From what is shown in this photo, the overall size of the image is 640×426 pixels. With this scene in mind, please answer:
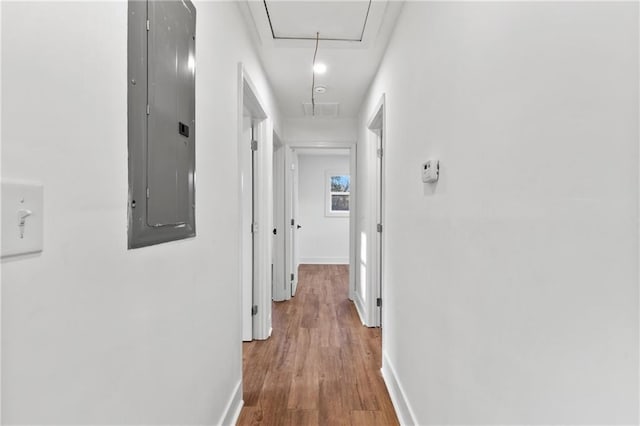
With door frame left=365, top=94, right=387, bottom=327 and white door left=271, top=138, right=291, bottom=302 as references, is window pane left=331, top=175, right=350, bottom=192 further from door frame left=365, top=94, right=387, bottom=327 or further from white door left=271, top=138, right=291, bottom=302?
door frame left=365, top=94, right=387, bottom=327

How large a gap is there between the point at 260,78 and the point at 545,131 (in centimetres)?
234

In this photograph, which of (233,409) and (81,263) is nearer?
(81,263)

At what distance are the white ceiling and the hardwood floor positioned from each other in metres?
2.33

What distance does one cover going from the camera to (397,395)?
6.60 ft

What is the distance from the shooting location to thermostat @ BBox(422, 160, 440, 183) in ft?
4.60

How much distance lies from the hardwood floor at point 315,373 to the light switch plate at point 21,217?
174cm

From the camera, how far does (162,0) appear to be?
1005 millimetres

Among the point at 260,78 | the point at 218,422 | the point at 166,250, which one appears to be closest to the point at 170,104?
the point at 166,250

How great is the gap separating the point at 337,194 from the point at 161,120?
19.8 ft

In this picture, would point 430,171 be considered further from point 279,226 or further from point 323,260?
point 323,260

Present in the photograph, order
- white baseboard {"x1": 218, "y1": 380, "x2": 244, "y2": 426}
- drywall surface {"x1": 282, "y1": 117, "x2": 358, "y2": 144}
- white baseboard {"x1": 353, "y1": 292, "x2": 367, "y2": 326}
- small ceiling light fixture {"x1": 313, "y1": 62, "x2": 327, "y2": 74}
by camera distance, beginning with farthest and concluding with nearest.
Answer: drywall surface {"x1": 282, "y1": 117, "x2": 358, "y2": 144} → white baseboard {"x1": 353, "y1": 292, "x2": 367, "y2": 326} → small ceiling light fixture {"x1": 313, "y1": 62, "x2": 327, "y2": 74} → white baseboard {"x1": 218, "y1": 380, "x2": 244, "y2": 426}

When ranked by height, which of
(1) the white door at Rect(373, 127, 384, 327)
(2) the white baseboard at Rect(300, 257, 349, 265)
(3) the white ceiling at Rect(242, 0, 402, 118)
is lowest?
(2) the white baseboard at Rect(300, 257, 349, 265)

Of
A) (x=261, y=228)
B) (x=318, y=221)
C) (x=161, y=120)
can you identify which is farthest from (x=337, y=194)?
(x=161, y=120)

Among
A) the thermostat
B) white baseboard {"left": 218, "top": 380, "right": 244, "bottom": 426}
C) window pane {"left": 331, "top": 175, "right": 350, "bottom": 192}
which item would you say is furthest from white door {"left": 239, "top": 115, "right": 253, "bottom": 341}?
window pane {"left": 331, "top": 175, "right": 350, "bottom": 192}
